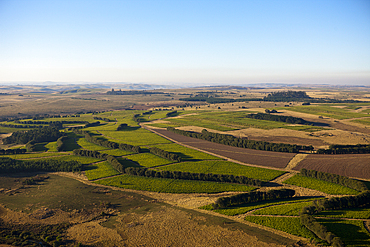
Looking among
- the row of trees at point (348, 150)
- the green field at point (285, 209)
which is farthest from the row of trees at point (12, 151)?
the row of trees at point (348, 150)

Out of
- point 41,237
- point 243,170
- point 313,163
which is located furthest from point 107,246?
point 313,163

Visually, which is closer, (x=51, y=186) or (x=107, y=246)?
(x=107, y=246)

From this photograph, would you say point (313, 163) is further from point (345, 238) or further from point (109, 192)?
point (109, 192)

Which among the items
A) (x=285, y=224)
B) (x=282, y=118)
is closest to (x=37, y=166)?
(x=285, y=224)

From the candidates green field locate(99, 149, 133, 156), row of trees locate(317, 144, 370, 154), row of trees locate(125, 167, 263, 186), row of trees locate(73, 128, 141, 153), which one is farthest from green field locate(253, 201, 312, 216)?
green field locate(99, 149, 133, 156)

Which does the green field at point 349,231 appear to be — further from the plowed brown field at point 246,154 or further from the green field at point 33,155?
the green field at point 33,155

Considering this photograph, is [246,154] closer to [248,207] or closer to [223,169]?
[223,169]
